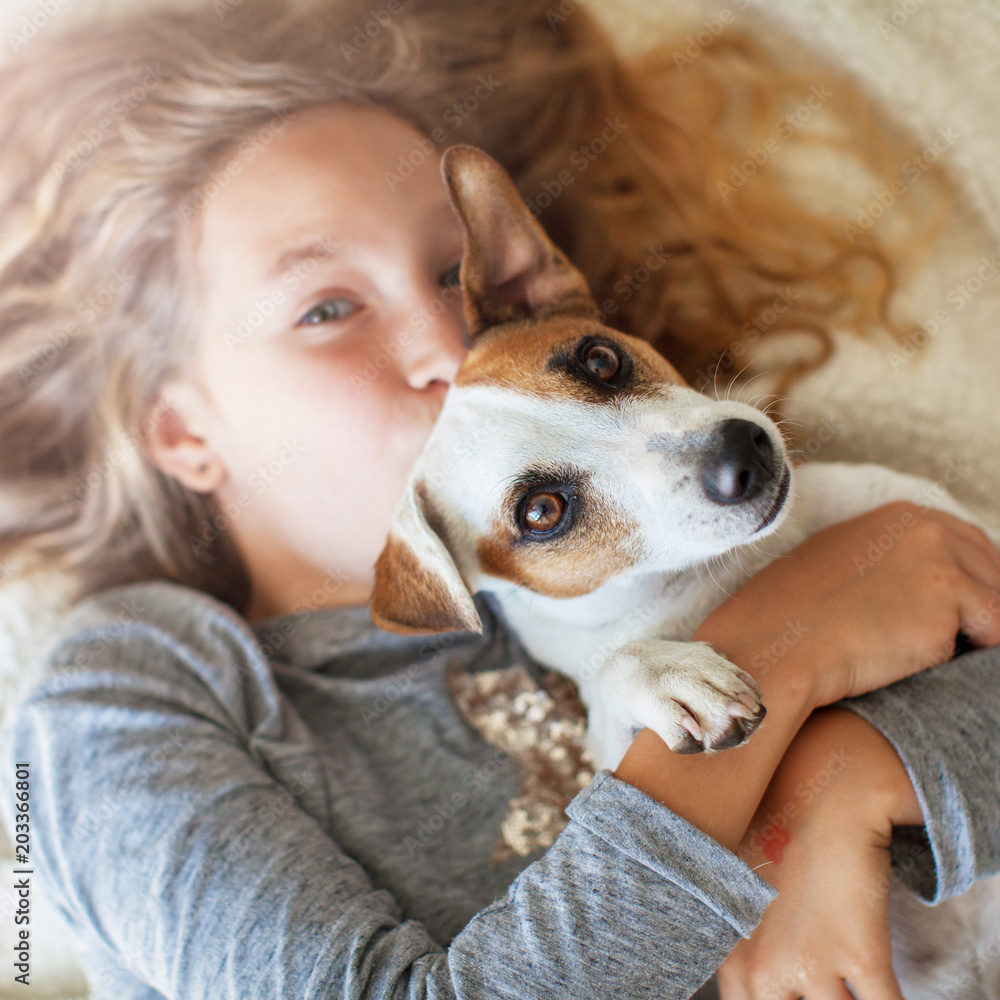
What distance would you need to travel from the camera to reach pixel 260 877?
138 centimetres

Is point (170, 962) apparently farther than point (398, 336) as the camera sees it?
No

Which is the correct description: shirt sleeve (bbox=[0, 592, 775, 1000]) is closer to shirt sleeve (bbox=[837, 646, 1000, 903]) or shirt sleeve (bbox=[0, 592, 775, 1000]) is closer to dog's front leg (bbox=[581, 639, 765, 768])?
dog's front leg (bbox=[581, 639, 765, 768])

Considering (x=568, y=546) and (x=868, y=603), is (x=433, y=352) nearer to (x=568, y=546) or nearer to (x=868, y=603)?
(x=568, y=546)

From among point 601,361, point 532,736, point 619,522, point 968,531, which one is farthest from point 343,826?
point 968,531

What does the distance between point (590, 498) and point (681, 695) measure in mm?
401

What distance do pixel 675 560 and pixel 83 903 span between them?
142cm

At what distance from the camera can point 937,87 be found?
1.98 metres

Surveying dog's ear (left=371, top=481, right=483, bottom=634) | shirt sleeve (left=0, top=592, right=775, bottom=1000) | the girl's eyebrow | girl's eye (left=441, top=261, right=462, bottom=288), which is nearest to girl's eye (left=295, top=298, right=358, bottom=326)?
the girl's eyebrow

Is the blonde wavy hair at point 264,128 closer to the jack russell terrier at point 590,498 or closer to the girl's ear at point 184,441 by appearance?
the girl's ear at point 184,441

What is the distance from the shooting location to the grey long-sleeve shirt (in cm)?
121

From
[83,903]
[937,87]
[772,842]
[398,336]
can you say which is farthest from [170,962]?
[937,87]

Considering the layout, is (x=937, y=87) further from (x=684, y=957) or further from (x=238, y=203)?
(x=684, y=957)

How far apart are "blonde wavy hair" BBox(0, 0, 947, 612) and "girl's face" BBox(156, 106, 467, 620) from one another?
0.53 feet

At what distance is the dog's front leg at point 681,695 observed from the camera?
48.3 inches
